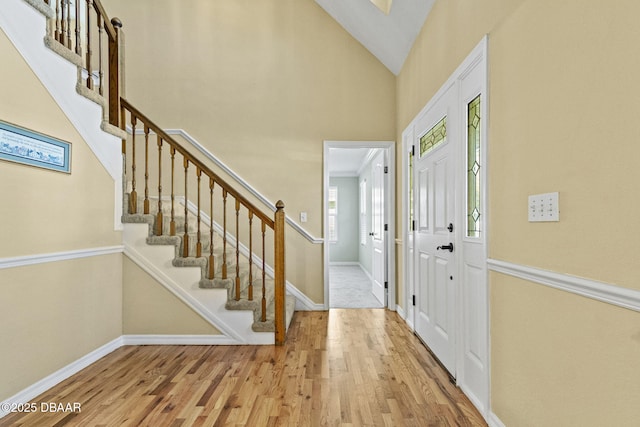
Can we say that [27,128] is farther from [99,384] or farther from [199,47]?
[199,47]

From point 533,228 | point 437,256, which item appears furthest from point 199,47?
point 533,228

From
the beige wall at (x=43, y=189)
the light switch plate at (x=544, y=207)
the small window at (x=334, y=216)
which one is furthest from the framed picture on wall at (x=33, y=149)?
the small window at (x=334, y=216)

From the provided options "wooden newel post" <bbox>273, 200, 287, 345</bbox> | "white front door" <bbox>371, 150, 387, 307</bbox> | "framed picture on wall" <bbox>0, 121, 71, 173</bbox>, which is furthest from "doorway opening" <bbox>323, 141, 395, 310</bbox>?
"framed picture on wall" <bbox>0, 121, 71, 173</bbox>

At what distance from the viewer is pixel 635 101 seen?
100cm

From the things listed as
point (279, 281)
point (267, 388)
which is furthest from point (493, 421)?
point (279, 281)

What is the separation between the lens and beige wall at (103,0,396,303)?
14.3ft

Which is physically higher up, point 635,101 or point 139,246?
point 635,101

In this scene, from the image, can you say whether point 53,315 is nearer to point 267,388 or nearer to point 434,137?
point 267,388

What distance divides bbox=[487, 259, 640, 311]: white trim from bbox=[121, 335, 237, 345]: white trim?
7.85 ft

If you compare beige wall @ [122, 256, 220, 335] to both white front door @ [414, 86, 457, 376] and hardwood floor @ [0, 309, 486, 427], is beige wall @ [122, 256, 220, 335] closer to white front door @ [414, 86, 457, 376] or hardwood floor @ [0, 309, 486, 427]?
hardwood floor @ [0, 309, 486, 427]

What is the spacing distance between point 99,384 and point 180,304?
2.82 ft

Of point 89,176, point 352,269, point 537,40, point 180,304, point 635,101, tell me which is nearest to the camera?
point 635,101

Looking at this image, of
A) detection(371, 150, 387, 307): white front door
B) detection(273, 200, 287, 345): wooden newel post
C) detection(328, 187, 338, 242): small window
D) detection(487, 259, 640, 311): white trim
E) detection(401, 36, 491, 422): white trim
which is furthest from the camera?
detection(328, 187, 338, 242): small window

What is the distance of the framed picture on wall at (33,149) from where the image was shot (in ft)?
6.54
